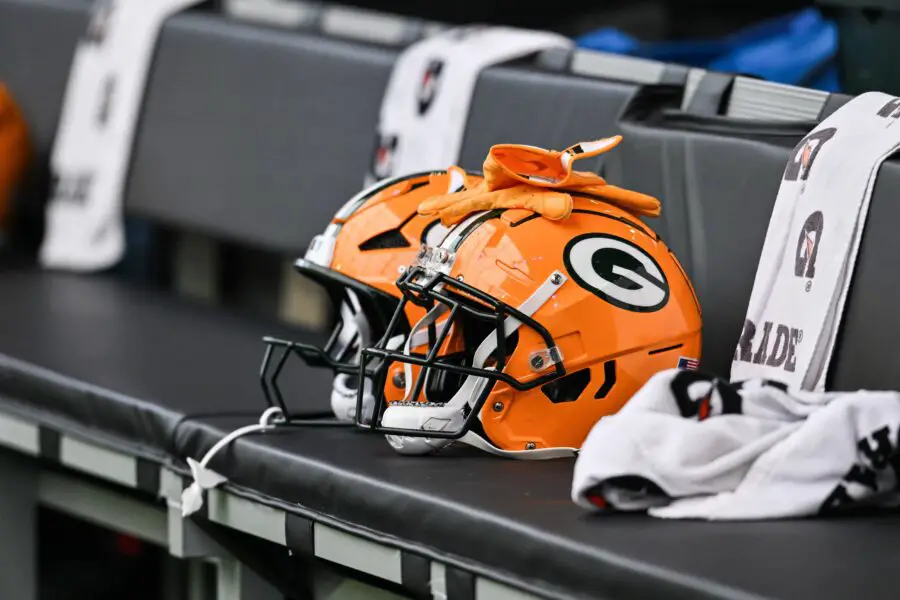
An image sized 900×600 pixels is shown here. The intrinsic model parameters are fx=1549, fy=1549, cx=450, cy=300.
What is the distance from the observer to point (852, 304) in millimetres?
1723

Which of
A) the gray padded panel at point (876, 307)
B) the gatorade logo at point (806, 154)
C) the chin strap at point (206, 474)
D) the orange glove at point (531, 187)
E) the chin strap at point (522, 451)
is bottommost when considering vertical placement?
the chin strap at point (206, 474)

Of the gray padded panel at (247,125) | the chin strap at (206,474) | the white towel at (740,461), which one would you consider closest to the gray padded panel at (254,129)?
the gray padded panel at (247,125)

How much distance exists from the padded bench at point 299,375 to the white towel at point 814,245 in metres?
0.06

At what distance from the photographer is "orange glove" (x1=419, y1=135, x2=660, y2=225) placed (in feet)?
5.62

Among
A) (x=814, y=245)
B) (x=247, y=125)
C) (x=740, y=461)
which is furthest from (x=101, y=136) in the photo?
(x=740, y=461)

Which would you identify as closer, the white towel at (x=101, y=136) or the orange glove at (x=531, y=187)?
the orange glove at (x=531, y=187)

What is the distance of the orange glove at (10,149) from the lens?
122 inches

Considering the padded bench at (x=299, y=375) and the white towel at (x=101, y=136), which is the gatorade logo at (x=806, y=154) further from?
the white towel at (x=101, y=136)

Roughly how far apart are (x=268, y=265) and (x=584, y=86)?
1.08 metres

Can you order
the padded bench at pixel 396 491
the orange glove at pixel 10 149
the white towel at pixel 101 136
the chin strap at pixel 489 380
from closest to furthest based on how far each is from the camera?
the padded bench at pixel 396 491
the chin strap at pixel 489 380
the white towel at pixel 101 136
the orange glove at pixel 10 149

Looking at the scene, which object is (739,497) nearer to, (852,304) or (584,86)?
(852,304)

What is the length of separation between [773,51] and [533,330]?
153 cm

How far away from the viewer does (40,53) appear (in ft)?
10.5

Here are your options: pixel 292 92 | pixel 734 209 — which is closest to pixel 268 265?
pixel 292 92
